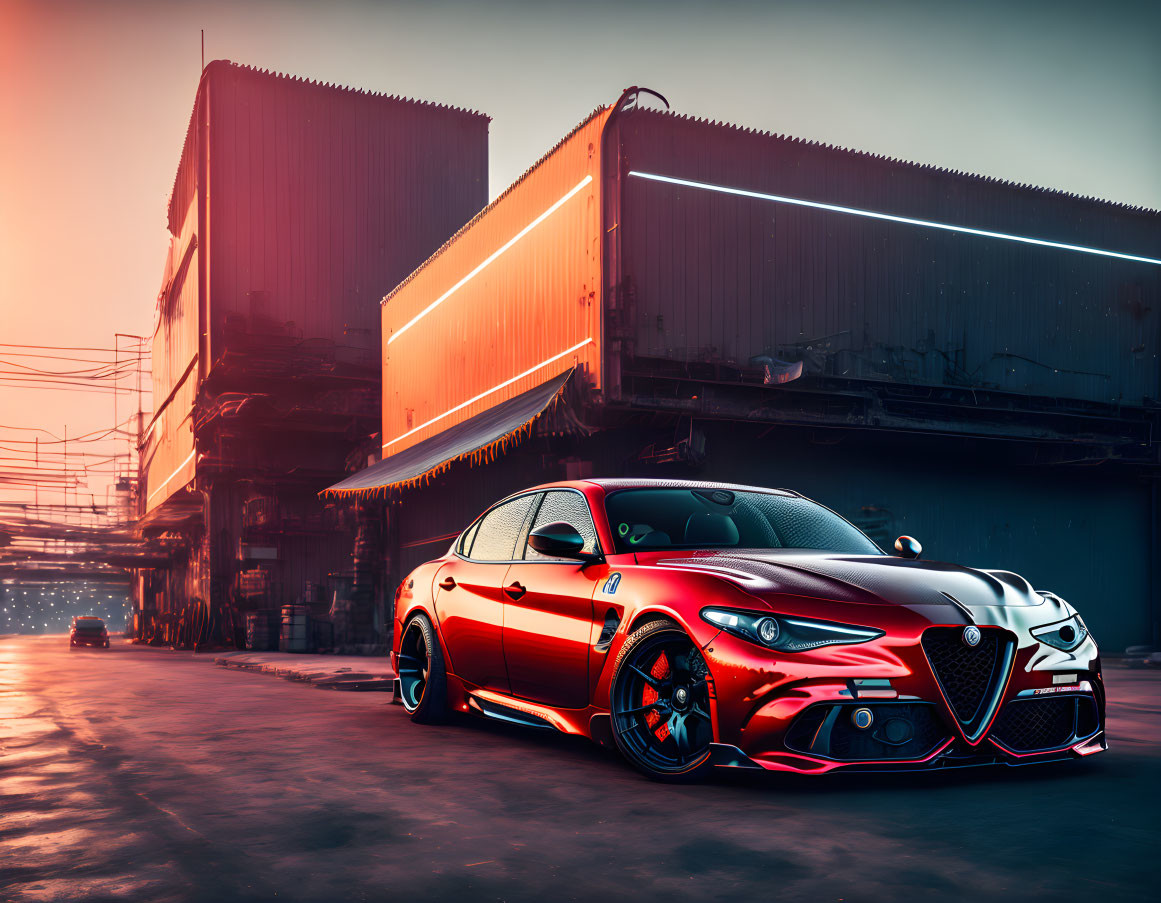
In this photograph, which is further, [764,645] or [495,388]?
[495,388]

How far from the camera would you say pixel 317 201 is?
3650 cm

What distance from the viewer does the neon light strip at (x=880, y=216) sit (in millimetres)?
17344

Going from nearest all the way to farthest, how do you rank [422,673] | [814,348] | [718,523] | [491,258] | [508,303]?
[718,523], [422,673], [814,348], [508,303], [491,258]

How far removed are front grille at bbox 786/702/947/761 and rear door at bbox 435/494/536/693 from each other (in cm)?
227

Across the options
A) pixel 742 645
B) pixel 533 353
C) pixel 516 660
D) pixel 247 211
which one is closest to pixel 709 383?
pixel 533 353

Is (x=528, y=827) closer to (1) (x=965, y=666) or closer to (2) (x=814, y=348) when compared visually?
(1) (x=965, y=666)

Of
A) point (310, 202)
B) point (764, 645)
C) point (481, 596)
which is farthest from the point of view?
point (310, 202)

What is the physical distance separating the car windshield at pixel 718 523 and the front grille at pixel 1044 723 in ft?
4.52

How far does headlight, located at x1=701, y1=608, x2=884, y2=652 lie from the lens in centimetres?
483

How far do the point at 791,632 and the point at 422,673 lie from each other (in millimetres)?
3589

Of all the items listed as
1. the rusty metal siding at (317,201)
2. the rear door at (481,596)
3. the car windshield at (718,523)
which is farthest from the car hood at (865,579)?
the rusty metal siding at (317,201)

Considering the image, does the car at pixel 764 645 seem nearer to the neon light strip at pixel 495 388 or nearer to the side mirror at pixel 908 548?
the side mirror at pixel 908 548

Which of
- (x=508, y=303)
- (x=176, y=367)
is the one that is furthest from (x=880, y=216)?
(x=176, y=367)

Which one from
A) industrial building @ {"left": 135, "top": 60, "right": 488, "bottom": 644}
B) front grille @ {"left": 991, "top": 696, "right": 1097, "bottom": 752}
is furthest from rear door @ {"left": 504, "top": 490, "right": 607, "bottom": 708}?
industrial building @ {"left": 135, "top": 60, "right": 488, "bottom": 644}
